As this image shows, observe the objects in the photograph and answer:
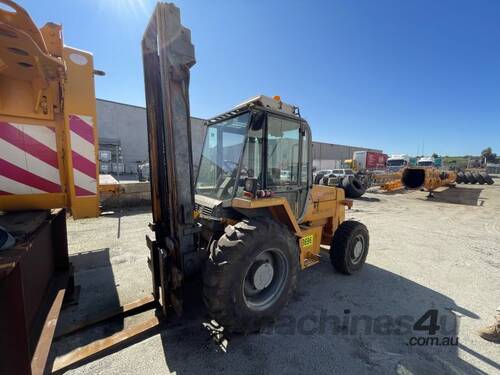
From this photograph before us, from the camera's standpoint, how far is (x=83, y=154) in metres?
2.63

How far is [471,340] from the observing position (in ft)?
8.36

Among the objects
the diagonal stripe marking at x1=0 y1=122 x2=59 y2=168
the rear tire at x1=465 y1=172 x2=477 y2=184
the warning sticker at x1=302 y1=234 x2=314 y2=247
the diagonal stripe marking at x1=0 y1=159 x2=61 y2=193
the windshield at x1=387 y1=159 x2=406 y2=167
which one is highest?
the windshield at x1=387 y1=159 x2=406 y2=167

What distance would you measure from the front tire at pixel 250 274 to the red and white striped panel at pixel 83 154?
1705 millimetres

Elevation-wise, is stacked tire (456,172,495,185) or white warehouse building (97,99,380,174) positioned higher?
white warehouse building (97,99,380,174)

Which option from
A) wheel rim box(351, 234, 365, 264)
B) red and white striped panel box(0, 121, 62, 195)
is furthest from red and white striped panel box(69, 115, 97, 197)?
wheel rim box(351, 234, 365, 264)

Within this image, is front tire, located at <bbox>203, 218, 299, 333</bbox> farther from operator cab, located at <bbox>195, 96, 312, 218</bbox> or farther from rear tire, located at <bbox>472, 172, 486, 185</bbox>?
rear tire, located at <bbox>472, 172, 486, 185</bbox>

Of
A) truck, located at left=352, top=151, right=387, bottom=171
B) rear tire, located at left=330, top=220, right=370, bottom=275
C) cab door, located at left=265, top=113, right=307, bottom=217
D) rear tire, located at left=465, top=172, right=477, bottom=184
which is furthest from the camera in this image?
truck, located at left=352, top=151, right=387, bottom=171

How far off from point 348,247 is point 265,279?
1888 millimetres

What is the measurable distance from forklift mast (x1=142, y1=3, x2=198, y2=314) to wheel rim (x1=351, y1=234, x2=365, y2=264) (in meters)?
2.85

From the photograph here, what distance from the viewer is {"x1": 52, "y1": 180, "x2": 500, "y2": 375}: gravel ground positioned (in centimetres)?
219

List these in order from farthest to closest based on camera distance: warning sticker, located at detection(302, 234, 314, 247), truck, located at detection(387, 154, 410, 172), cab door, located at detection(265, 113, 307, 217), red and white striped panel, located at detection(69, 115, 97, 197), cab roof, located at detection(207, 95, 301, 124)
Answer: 1. truck, located at detection(387, 154, 410, 172)
2. warning sticker, located at detection(302, 234, 314, 247)
3. cab door, located at detection(265, 113, 307, 217)
4. cab roof, located at detection(207, 95, 301, 124)
5. red and white striped panel, located at detection(69, 115, 97, 197)

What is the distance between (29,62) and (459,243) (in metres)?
8.60

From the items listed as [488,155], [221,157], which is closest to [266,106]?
[221,157]

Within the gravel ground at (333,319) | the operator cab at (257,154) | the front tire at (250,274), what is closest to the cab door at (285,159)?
the operator cab at (257,154)
